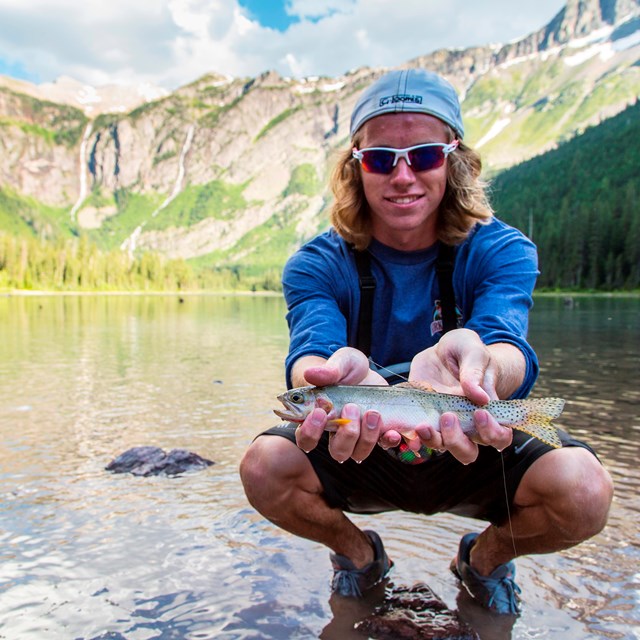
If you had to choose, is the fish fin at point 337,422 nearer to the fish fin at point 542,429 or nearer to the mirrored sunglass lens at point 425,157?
the fish fin at point 542,429

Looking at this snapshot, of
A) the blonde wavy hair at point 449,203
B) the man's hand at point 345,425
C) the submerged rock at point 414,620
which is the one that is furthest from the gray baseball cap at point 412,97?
the submerged rock at point 414,620

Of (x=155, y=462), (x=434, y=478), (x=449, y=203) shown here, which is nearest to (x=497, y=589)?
(x=434, y=478)

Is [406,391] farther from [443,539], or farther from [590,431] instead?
[590,431]

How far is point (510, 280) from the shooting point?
188 inches

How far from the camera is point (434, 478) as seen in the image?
4637 mm

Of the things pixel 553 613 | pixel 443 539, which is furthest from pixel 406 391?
pixel 443 539

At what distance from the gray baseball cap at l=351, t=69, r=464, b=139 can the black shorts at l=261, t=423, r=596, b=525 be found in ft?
8.59

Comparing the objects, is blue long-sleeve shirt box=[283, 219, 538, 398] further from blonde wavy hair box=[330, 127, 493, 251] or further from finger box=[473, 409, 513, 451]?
finger box=[473, 409, 513, 451]

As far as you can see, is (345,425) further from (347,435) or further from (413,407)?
(413,407)

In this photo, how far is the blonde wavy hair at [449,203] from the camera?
5189 mm

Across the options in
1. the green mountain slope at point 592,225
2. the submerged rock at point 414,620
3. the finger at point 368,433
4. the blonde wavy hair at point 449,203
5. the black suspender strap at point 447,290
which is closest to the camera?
the finger at point 368,433

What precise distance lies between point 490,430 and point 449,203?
2.36 meters

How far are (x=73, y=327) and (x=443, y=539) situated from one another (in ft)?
122

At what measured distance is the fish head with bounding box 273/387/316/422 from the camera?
12.5 ft
